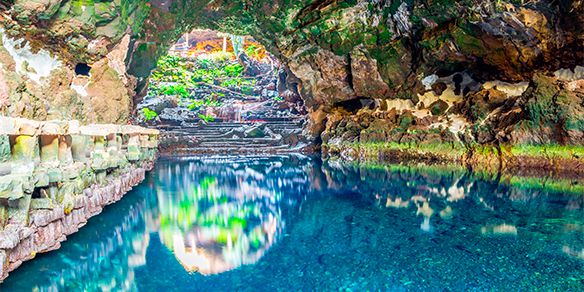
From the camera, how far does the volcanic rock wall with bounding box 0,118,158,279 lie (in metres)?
3.72

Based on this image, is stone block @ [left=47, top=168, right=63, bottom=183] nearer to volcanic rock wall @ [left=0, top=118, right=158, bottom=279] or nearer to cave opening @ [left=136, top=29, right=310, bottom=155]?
volcanic rock wall @ [left=0, top=118, right=158, bottom=279]

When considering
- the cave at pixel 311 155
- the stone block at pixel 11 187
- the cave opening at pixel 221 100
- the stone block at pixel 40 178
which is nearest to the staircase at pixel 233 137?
the cave opening at pixel 221 100

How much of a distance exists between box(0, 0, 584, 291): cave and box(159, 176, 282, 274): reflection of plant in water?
5 cm

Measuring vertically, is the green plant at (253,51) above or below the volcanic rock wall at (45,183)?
→ above

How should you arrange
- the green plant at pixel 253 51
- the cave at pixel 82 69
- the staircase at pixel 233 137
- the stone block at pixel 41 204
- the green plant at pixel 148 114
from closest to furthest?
the stone block at pixel 41 204, the cave at pixel 82 69, the staircase at pixel 233 137, the green plant at pixel 148 114, the green plant at pixel 253 51

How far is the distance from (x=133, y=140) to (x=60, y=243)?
5.06 m

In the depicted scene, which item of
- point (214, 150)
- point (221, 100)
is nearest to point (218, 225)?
point (214, 150)

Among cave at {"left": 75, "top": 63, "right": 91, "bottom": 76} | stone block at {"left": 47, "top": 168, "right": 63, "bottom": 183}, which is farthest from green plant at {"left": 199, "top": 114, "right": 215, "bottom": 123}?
stone block at {"left": 47, "top": 168, "right": 63, "bottom": 183}

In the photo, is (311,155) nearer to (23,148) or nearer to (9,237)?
(23,148)

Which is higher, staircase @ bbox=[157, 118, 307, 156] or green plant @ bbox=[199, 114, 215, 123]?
green plant @ bbox=[199, 114, 215, 123]

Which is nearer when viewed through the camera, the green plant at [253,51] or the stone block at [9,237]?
the stone block at [9,237]

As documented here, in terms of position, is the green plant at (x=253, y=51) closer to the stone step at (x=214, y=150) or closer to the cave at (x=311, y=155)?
the cave at (x=311, y=155)

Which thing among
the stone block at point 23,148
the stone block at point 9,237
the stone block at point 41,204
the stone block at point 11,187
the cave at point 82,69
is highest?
the cave at point 82,69

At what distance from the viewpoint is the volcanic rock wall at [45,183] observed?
3719mm
